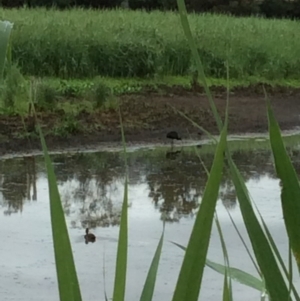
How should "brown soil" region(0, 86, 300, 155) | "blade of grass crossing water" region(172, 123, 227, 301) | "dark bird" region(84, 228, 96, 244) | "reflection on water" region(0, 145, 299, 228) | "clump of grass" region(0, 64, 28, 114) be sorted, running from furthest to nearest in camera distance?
"clump of grass" region(0, 64, 28, 114) < "brown soil" region(0, 86, 300, 155) < "reflection on water" region(0, 145, 299, 228) < "dark bird" region(84, 228, 96, 244) < "blade of grass crossing water" region(172, 123, 227, 301)

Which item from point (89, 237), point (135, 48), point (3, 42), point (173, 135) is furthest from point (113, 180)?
point (3, 42)

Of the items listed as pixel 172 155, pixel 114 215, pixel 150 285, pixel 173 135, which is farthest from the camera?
pixel 173 135

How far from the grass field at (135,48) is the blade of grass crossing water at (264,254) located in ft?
34.5

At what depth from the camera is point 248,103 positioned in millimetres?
11438

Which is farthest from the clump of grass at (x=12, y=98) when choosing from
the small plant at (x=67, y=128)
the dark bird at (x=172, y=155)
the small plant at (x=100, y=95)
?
the dark bird at (x=172, y=155)

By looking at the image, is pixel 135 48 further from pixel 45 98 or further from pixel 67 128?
pixel 67 128

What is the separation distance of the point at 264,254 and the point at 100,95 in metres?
9.23

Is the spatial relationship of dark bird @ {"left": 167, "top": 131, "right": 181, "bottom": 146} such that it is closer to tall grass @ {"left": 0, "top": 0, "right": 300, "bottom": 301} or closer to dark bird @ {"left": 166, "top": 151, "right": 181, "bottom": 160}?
dark bird @ {"left": 166, "top": 151, "right": 181, "bottom": 160}

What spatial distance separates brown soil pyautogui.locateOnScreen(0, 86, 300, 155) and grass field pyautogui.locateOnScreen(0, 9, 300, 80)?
0.78 m

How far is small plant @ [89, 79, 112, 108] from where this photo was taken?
979 cm

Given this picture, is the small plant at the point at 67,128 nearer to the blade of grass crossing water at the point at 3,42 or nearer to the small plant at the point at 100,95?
the small plant at the point at 100,95

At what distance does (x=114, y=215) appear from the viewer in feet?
19.7

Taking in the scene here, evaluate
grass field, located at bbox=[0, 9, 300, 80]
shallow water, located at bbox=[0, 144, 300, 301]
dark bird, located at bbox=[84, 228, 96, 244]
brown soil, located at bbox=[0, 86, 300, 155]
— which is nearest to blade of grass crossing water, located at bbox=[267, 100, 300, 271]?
shallow water, located at bbox=[0, 144, 300, 301]

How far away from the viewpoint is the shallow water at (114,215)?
459cm
